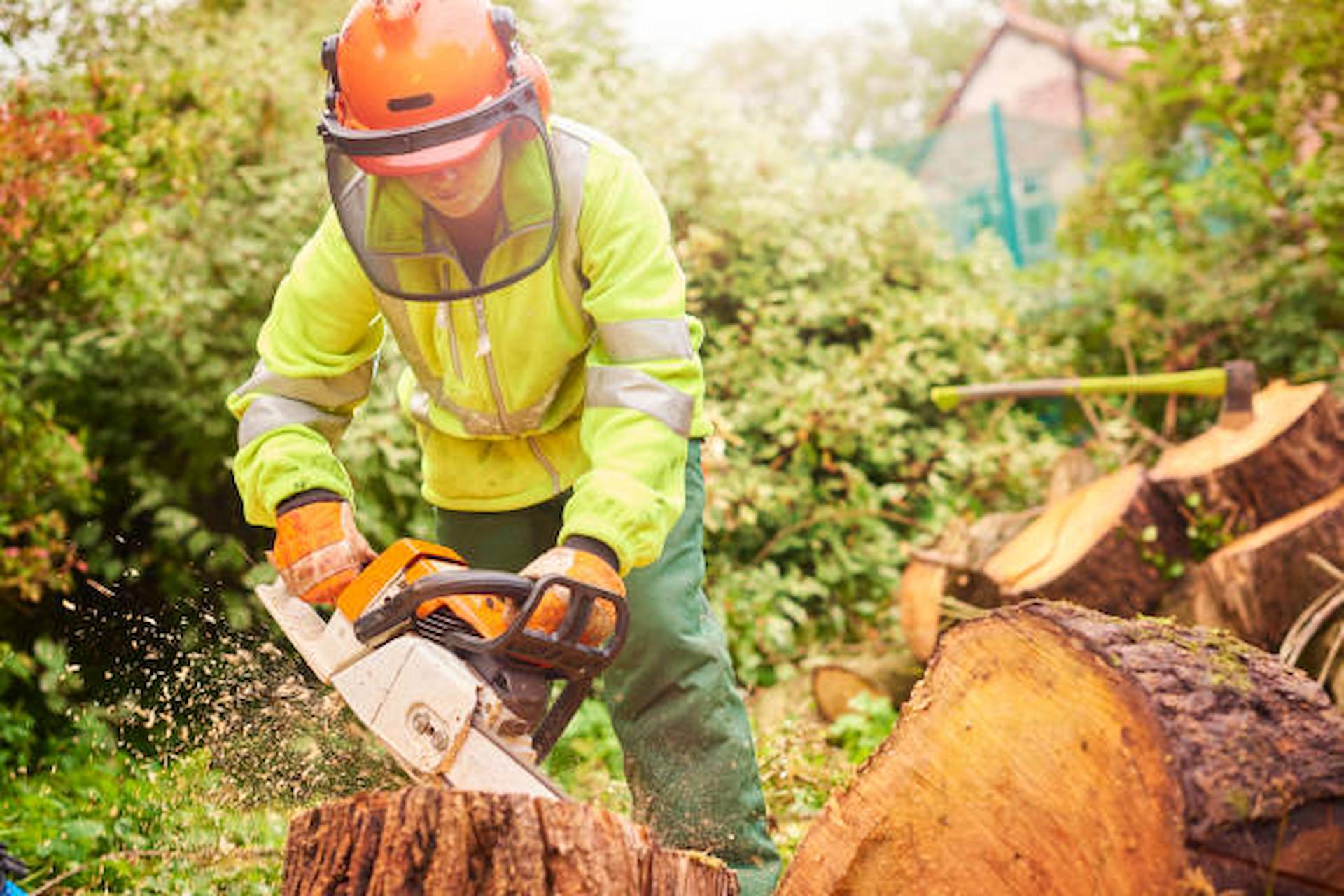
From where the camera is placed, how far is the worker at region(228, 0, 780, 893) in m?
2.09

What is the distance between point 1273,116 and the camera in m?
6.62

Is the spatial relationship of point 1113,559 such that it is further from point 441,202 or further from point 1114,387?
point 441,202

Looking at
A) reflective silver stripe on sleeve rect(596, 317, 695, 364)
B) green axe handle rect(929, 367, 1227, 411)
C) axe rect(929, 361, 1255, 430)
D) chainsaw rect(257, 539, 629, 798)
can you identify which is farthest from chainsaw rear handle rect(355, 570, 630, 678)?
green axe handle rect(929, 367, 1227, 411)

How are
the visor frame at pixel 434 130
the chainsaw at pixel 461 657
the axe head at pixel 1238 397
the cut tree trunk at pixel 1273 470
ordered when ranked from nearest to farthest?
the chainsaw at pixel 461 657 < the visor frame at pixel 434 130 < the cut tree trunk at pixel 1273 470 < the axe head at pixel 1238 397

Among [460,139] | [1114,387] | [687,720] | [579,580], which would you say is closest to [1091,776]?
[579,580]

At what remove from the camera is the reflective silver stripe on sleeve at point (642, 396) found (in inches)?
86.3

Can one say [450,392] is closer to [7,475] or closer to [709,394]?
[7,475]

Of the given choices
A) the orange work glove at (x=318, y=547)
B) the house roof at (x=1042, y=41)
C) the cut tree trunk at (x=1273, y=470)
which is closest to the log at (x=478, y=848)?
the orange work glove at (x=318, y=547)

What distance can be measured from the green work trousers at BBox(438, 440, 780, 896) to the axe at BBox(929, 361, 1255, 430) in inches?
103

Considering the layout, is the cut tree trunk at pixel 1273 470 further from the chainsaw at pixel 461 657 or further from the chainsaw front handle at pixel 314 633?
the chainsaw front handle at pixel 314 633

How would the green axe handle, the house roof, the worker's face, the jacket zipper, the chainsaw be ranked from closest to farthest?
1. the chainsaw
2. the worker's face
3. the jacket zipper
4. the green axe handle
5. the house roof

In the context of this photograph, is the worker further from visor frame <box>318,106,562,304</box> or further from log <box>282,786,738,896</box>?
log <box>282,786,738,896</box>

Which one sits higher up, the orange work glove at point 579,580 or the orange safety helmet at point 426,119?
the orange safety helmet at point 426,119

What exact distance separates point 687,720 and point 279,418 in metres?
0.99
